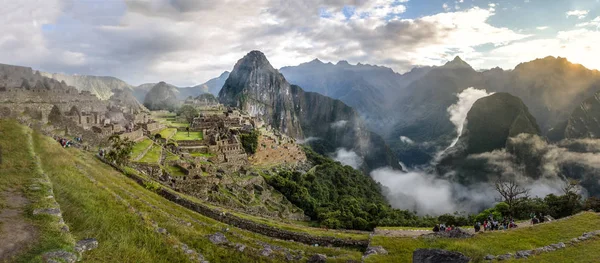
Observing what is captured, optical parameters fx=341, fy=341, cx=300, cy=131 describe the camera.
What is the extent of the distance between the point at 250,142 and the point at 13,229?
63.4 m

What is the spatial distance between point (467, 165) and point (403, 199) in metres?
82.7

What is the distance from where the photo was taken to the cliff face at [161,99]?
139500 millimetres

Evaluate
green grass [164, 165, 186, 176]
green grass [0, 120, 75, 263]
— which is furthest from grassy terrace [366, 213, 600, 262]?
green grass [164, 165, 186, 176]

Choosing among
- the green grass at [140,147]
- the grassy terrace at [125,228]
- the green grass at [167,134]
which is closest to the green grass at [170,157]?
the green grass at [140,147]

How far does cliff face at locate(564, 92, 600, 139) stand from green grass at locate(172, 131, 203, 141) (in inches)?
7529

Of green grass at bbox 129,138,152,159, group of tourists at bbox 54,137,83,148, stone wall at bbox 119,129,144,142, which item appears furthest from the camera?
stone wall at bbox 119,129,144,142

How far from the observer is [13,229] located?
1270 centimetres

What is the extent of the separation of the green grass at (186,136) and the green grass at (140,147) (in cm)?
999

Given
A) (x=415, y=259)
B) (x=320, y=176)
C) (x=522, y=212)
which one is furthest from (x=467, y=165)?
(x=415, y=259)

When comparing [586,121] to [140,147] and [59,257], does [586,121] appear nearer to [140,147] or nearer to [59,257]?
[140,147]

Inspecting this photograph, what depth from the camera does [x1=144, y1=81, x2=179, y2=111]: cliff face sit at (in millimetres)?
139500

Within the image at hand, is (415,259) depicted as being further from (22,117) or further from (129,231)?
(22,117)

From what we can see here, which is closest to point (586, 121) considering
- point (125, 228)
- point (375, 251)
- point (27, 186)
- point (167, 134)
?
point (167, 134)

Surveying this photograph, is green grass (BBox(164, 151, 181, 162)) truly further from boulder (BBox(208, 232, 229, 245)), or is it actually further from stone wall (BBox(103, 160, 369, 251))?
boulder (BBox(208, 232, 229, 245))
